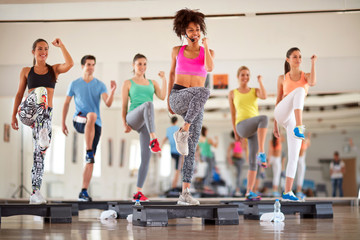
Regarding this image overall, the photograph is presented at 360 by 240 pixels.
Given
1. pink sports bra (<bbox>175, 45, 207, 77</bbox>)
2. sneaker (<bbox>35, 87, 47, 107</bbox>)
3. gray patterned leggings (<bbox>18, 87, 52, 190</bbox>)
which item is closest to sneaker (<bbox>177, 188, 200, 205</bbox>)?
pink sports bra (<bbox>175, 45, 207, 77</bbox>)

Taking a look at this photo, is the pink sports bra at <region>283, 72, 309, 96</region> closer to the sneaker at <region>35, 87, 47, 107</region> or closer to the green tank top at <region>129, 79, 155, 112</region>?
the green tank top at <region>129, 79, 155, 112</region>

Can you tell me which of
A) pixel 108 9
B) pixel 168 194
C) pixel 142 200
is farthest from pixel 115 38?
pixel 142 200

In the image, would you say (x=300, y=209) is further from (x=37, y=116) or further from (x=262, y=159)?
(x=37, y=116)

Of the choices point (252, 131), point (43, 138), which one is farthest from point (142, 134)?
point (252, 131)

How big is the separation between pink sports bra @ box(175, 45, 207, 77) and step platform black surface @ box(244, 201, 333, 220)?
5.03 feet

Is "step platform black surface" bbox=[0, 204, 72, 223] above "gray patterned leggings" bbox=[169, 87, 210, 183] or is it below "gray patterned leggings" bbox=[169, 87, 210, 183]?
below

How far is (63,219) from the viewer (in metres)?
4.10

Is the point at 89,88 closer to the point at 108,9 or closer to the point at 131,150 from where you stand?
the point at 108,9

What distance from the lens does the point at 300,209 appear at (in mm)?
4676

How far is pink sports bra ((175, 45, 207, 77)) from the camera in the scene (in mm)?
3885

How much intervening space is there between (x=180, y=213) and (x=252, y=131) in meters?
2.40

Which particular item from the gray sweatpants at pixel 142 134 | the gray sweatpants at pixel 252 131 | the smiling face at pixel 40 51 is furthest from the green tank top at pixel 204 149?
the smiling face at pixel 40 51

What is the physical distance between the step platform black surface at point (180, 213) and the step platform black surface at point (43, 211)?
0.62m

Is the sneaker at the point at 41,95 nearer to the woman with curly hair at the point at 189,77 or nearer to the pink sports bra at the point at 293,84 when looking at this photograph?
the woman with curly hair at the point at 189,77
